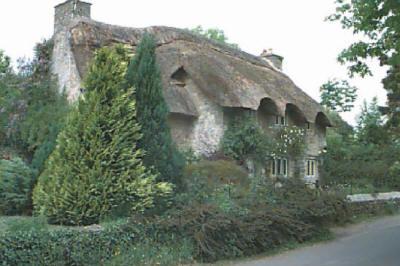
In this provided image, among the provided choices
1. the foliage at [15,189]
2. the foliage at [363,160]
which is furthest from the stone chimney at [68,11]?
the foliage at [363,160]

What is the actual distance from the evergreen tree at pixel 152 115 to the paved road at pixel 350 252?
2.94 m

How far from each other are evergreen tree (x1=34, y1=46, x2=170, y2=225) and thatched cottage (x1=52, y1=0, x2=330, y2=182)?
404 inches

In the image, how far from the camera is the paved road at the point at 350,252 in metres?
11.3

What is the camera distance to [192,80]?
2467cm

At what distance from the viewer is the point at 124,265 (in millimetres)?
9961

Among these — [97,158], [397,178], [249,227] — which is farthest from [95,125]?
[397,178]

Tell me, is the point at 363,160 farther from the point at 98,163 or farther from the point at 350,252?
the point at 98,163

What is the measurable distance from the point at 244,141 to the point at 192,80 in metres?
3.72

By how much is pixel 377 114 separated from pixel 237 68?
21.6m

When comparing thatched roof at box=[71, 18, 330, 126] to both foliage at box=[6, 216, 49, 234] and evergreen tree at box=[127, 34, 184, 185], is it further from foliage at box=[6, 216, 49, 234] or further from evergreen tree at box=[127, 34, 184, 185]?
foliage at box=[6, 216, 49, 234]

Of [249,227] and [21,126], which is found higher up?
[21,126]

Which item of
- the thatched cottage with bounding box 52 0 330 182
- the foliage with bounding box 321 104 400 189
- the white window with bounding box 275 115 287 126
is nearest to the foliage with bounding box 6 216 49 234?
the thatched cottage with bounding box 52 0 330 182

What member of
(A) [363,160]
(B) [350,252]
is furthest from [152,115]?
(A) [363,160]

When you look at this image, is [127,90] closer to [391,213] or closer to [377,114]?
[391,213]
